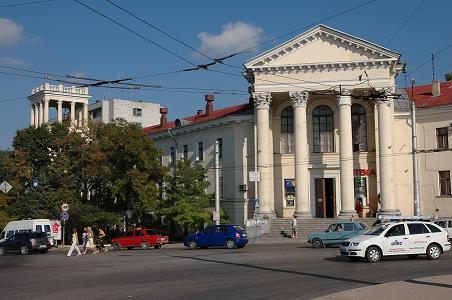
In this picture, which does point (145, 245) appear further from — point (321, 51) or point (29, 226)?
point (321, 51)

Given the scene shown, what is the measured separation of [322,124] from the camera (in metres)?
49.6

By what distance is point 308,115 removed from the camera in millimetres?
49594

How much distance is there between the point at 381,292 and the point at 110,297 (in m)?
6.20

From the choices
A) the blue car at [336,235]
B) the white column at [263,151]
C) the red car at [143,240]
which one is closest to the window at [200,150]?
the white column at [263,151]

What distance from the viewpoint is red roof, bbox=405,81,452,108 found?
46428 millimetres

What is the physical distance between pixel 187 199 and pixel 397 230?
26977 mm

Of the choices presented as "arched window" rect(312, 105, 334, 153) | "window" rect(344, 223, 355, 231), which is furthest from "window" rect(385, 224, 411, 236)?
"arched window" rect(312, 105, 334, 153)

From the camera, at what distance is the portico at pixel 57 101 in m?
88.1

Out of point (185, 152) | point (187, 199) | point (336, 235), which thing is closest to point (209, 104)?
point (185, 152)

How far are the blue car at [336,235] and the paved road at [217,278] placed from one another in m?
8.31

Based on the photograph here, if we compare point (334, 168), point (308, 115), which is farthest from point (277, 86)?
point (334, 168)

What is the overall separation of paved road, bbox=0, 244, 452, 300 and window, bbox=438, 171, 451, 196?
79.4 feet

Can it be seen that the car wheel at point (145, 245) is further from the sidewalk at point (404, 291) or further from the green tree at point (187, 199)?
the sidewalk at point (404, 291)

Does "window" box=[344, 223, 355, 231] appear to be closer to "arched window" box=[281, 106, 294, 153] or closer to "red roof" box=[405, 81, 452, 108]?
"arched window" box=[281, 106, 294, 153]
